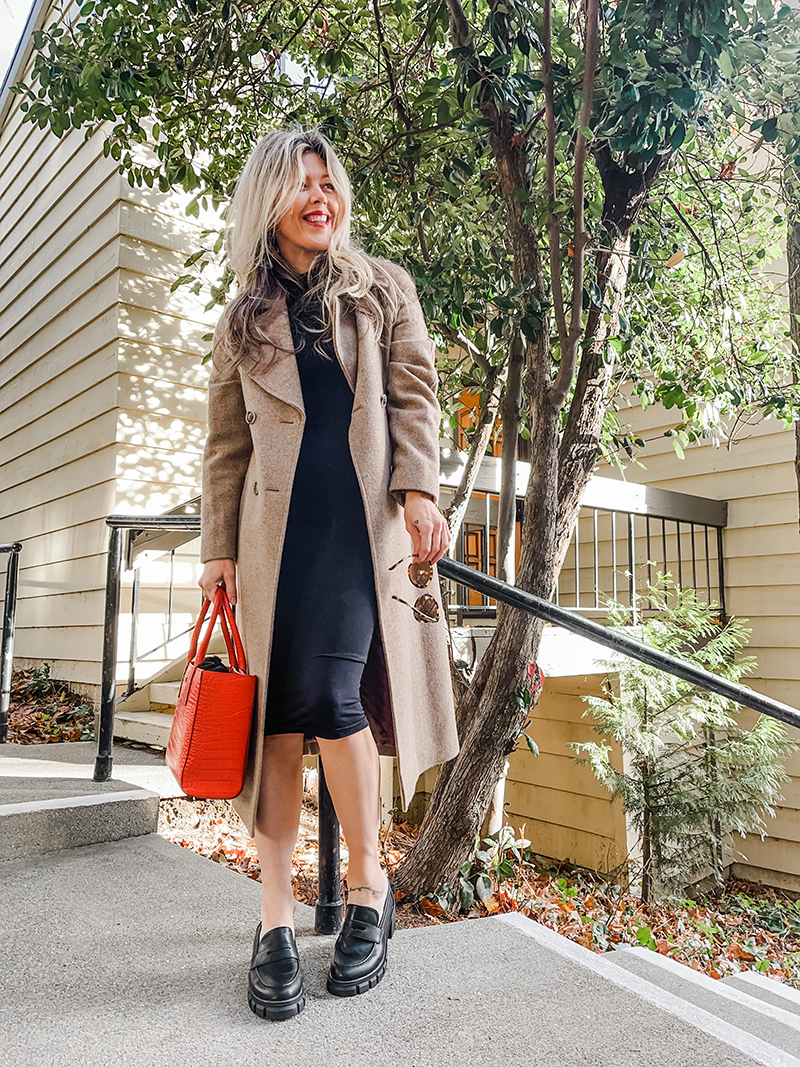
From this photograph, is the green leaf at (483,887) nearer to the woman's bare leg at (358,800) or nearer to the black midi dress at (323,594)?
the woman's bare leg at (358,800)

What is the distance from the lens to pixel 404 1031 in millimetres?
1310

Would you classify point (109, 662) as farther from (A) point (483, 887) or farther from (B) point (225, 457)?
(A) point (483, 887)

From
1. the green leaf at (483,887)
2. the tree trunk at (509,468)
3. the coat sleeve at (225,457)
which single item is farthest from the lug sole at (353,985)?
the tree trunk at (509,468)

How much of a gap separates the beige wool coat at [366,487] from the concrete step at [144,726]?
2.47 metres

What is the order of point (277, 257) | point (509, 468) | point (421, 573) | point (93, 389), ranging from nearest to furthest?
point (421, 573) → point (277, 257) → point (509, 468) → point (93, 389)

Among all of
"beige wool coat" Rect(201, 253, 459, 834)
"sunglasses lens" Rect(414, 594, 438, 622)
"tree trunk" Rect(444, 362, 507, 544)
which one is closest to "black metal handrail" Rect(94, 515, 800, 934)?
"beige wool coat" Rect(201, 253, 459, 834)

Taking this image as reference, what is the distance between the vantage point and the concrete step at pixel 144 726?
12.8 ft

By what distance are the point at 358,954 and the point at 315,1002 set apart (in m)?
0.11

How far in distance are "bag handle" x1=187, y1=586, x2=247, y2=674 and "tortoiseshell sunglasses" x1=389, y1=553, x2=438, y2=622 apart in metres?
0.33

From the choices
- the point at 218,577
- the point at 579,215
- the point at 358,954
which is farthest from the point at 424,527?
the point at 579,215

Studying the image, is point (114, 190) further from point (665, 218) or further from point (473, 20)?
point (665, 218)

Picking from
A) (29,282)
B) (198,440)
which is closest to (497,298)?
(198,440)

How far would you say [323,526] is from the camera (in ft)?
4.99

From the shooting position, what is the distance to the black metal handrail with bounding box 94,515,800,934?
1.72 meters
